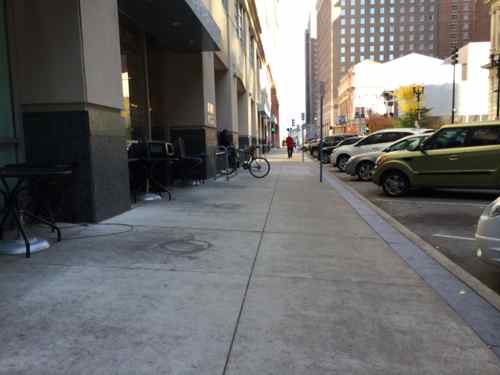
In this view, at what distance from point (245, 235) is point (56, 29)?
3.77 m

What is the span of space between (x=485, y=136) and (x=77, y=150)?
28.1 ft

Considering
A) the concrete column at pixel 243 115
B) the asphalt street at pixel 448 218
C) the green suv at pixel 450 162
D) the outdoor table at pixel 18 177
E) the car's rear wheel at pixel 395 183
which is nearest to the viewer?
the outdoor table at pixel 18 177

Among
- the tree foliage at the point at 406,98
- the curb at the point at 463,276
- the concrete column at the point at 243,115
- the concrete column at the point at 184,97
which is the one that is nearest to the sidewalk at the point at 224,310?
the curb at the point at 463,276

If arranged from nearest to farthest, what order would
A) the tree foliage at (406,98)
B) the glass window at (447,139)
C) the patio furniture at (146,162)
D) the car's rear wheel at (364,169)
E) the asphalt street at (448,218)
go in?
the asphalt street at (448,218)
the patio furniture at (146,162)
the glass window at (447,139)
the car's rear wheel at (364,169)
the tree foliage at (406,98)

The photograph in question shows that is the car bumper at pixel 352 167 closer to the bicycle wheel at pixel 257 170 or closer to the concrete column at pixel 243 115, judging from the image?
the bicycle wheel at pixel 257 170

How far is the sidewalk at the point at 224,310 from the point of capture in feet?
8.77

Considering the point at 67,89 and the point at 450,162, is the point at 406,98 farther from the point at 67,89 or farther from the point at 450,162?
the point at 67,89

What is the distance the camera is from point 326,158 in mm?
26969

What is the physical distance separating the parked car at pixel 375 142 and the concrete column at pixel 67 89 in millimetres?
12594

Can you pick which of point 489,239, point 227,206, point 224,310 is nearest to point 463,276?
point 489,239

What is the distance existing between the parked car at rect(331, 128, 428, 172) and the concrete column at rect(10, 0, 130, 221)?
496 inches

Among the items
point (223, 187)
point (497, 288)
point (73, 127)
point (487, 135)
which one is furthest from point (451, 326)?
point (223, 187)

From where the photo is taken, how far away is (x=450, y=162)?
33.3 feet

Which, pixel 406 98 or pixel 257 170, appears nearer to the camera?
pixel 257 170
